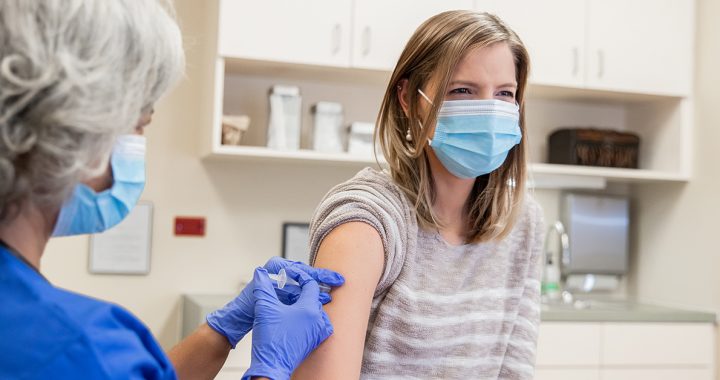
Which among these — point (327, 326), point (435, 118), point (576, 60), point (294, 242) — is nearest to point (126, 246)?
point (294, 242)

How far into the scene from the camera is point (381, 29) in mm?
3016

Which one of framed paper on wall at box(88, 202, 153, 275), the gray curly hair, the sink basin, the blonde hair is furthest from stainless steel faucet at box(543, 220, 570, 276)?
the gray curly hair

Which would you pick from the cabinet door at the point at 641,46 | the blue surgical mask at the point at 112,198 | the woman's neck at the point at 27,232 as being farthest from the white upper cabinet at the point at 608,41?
the woman's neck at the point at 27,232

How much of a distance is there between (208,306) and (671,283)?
1909 millimetres

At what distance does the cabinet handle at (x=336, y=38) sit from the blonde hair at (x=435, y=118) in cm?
144

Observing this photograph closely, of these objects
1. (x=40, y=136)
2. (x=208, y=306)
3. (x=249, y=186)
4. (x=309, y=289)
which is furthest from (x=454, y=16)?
(x=249, y=186)

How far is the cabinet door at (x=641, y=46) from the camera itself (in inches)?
129

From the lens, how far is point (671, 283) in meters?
3.43

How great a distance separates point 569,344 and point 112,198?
7.83ft

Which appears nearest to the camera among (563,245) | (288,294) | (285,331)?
(285,331)

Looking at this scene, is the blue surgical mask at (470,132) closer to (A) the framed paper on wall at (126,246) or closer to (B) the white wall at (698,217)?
(A) the framed paper on wall at (126,246)

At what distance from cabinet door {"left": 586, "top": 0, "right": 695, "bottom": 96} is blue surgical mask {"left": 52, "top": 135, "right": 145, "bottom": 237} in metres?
2.61

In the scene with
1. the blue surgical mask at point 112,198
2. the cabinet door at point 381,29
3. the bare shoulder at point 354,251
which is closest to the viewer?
the blue surgical mask at point 112,198

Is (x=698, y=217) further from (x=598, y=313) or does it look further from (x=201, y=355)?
(x=201, y=355)
